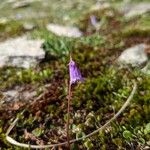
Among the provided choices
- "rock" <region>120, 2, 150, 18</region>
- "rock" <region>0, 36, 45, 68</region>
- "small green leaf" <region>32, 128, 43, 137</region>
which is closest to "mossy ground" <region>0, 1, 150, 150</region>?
"small green leaf" <region>32, 128, 43, 137</region>

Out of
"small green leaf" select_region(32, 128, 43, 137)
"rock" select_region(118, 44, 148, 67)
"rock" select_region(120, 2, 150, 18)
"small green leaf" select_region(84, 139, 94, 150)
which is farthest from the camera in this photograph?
"rock" select_region(120, 2, 150, 18)

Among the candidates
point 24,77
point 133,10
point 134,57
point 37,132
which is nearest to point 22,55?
point 24,77

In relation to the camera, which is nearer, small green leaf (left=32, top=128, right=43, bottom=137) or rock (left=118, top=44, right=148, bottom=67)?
small green leaf (left=32, top=128, right=43, bottom=137)

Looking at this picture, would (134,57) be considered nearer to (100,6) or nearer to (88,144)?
(88,144)

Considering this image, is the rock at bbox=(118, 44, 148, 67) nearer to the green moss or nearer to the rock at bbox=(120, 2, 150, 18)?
the green moss

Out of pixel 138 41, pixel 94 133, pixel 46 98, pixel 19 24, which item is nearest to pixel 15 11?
pixel 19 24

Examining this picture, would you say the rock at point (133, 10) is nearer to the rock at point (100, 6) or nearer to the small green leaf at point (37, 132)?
the rock at point (100, 6)
